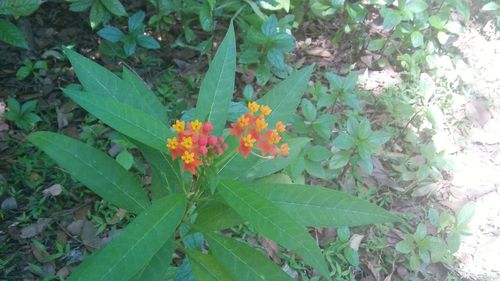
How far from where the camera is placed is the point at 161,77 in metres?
3.58

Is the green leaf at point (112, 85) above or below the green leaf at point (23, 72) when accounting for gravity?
above

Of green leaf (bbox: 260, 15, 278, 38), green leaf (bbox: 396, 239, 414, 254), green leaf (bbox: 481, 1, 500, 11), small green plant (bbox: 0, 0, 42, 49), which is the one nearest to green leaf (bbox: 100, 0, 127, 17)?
small green plant (bbox: 0, 0, 42, 49)

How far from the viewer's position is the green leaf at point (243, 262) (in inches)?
73.2

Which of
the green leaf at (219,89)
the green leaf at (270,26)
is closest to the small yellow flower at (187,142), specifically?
the green leaf at (219,89)

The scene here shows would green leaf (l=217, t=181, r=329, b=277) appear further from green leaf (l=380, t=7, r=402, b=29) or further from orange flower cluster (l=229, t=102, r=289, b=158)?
green leaf (l=380, t=7, r=402, b=29)

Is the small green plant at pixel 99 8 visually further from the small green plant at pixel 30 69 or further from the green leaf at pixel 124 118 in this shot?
the green leaf at pixel 124 118

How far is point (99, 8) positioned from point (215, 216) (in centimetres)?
182

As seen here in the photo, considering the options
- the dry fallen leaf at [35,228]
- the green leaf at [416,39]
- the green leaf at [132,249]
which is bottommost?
the dry fallen leaf at [35,228]

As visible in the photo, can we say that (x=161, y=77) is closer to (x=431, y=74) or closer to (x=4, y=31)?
(x=4, y=31)

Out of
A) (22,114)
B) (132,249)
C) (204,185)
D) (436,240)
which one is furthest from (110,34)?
(436,240)

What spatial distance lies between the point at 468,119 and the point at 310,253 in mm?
2607

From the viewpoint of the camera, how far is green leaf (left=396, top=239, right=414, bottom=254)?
9.51 ft

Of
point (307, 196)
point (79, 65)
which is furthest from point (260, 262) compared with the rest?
point (79, 65)

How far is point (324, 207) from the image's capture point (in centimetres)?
186
